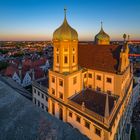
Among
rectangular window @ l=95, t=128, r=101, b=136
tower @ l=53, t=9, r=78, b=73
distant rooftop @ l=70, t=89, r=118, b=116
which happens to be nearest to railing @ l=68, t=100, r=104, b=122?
distant rooftop @ l=70, t=89, r=118, b=116

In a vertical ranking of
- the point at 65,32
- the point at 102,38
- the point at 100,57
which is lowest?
the point at 100,57

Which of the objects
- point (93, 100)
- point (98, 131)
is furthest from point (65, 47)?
point (98, 131)

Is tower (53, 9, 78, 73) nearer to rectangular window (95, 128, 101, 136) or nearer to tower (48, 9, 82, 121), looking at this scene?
tower (48, 9, 82, 121)

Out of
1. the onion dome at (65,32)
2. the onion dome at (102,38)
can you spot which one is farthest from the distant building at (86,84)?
the onion dome at (102,38)

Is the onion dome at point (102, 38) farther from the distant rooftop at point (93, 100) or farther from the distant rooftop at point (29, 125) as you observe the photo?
the distant rooftop at point (29, 125)

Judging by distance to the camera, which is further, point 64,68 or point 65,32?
point 64,68

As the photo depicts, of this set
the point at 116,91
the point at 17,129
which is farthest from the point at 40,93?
the point at 17,129

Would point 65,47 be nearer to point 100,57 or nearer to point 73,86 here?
point 73,86
